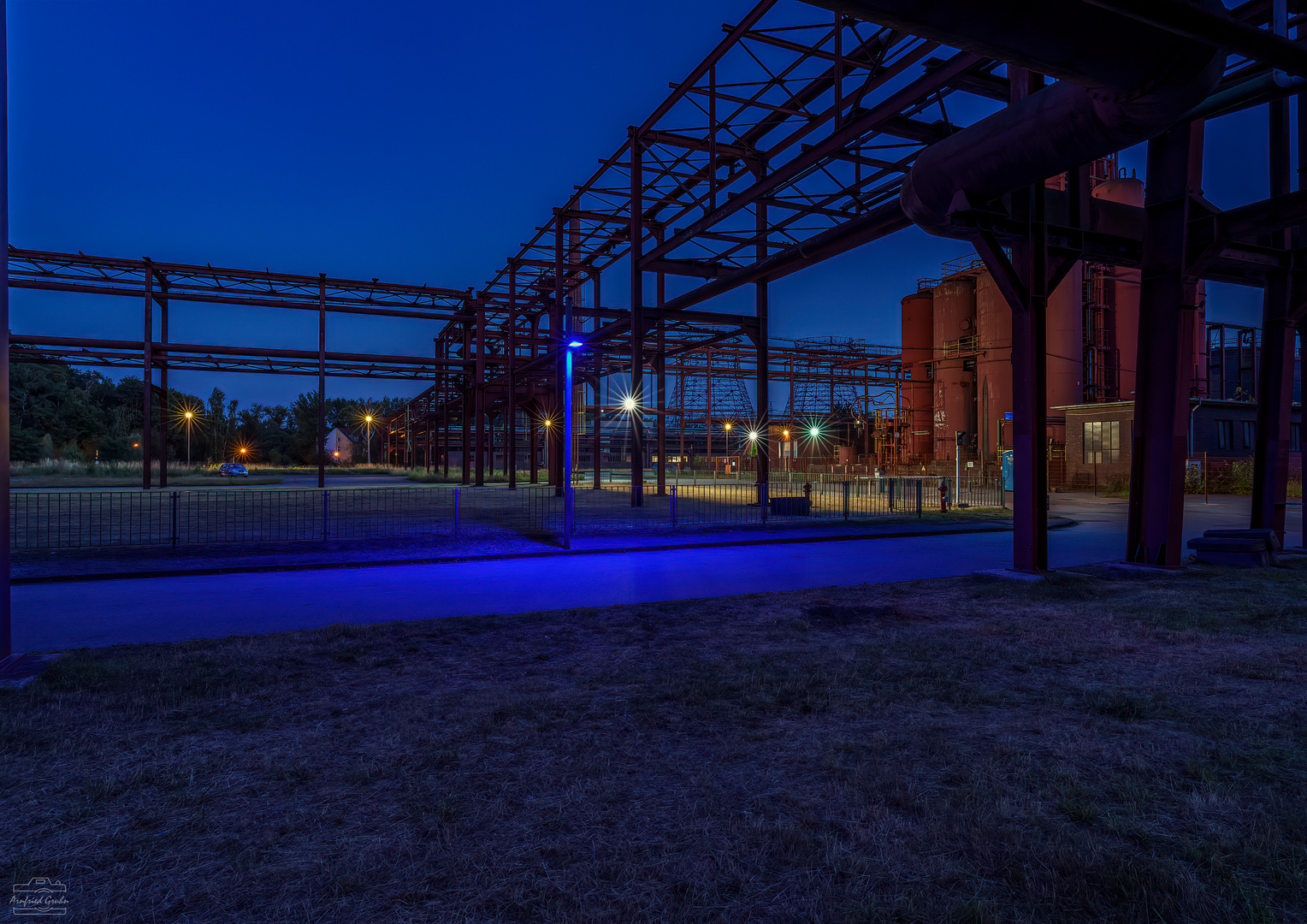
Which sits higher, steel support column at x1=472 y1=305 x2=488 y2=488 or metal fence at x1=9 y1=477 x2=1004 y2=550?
steel support column at x1=472 y1=305 x2=488 y2=488

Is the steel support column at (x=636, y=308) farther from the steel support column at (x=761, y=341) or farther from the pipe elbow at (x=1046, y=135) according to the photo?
the pipe elbow at (x=1046, y=135)

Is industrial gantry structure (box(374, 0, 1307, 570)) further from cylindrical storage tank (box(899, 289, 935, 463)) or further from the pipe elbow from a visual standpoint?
cylindrical storage tank (box(899, 289, 935, 463))

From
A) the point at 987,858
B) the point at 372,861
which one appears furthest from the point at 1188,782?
the point at 372,861

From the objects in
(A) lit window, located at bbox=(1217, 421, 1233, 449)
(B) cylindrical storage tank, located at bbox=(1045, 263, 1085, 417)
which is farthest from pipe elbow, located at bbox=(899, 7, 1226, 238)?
(A) lit window, located at bbox=(1217, 421, 1233, 449)

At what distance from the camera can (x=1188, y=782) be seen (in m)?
3.59

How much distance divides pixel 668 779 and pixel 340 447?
108m

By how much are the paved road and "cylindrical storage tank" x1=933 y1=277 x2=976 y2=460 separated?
3065 centimetres

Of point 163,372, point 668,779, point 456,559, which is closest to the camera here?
point 668,779

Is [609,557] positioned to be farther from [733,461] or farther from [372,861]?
[733,461]

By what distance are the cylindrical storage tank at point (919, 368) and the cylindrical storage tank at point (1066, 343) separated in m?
9.41

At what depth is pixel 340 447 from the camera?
101062 mm

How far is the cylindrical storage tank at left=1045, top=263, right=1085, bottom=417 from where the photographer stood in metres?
36.7

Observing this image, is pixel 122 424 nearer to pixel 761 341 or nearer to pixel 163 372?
pixel 163 372

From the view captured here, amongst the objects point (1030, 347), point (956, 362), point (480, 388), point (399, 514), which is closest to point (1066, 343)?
point (956, 362)
